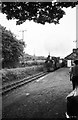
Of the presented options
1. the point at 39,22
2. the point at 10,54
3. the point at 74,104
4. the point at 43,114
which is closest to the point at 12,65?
the point at 10,54

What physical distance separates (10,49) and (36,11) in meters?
21.0

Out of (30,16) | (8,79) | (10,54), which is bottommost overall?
(8,79)

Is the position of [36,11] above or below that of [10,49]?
above

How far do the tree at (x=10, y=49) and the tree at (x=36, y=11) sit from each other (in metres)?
19.4

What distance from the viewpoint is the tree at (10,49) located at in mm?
30611

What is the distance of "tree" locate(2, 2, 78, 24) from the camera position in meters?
9.84

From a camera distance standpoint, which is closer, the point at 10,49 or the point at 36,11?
the point at 36,11

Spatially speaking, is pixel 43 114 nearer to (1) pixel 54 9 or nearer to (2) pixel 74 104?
(2) pixel 74 104

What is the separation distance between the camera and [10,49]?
101ft

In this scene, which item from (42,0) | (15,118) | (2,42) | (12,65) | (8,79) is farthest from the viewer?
(12,65)

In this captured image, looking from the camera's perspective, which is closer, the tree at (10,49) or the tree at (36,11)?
the tree at (36,11)

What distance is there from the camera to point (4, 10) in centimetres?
1020

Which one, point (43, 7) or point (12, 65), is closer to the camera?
point (43, 7)

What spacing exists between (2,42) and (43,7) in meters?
20.7
